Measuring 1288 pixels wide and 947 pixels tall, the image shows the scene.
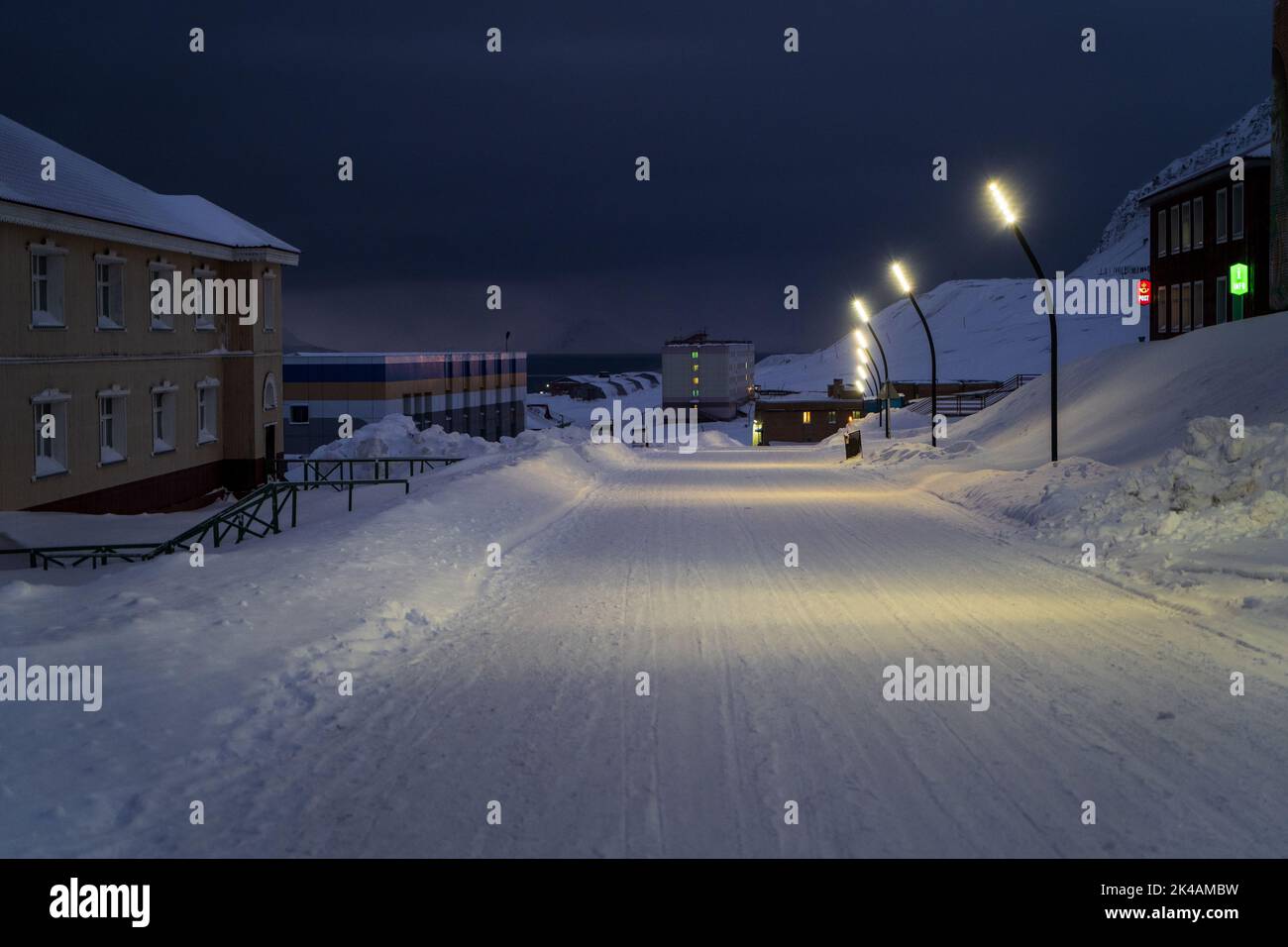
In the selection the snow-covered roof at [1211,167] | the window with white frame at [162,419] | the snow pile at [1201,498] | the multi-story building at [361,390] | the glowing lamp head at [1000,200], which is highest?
the snow-covered roof at [1211,167]

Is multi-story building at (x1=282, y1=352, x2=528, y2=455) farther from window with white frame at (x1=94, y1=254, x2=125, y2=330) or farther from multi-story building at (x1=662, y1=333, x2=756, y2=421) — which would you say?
multi-story building at (x1=662, y1=333, x2=756, y2=421)

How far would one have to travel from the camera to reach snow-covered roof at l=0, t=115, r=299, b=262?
2653 cm

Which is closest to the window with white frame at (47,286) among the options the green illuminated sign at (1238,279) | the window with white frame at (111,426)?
the window with white frame at (111,426)

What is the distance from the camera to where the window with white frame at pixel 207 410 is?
37.8 m

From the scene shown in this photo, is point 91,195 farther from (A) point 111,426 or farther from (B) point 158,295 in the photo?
(A) point 111,426

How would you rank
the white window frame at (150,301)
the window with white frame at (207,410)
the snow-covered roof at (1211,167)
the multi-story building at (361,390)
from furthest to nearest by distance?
the multi-story building at (361,390)
the snow-covered roof at (1211,167)
the window with white frame at (207,410)
the white window frame at (150,301)

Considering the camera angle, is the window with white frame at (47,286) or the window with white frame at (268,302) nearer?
the window with white frame at (47,286)

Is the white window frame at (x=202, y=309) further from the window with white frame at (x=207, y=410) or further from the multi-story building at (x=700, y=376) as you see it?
the multi-story building at (x=700, y=376)

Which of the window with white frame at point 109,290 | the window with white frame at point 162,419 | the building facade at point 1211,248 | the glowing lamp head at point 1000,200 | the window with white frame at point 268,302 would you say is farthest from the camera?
the building facade at point 1211,248

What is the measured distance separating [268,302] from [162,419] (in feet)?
28.0

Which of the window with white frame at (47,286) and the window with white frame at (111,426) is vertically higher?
the window with white frame at (47,286)

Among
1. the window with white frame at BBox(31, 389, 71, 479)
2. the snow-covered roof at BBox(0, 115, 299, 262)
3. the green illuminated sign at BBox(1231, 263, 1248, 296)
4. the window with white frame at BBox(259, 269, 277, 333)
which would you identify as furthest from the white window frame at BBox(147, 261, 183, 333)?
the green illuminated sign at BBox(1231, 263, 1248, 296)
